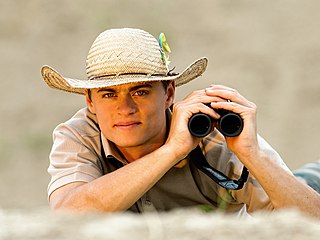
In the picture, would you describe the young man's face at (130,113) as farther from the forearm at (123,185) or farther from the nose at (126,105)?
the forearm at (123,185)

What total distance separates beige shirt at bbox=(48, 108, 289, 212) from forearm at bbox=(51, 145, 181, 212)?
0.58 ft

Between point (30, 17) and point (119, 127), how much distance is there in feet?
26.9

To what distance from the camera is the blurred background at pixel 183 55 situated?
11.8m

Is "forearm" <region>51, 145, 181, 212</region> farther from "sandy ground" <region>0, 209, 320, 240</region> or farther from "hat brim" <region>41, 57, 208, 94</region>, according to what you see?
"sandy ground" <region>0, 209, 320, 240</region>

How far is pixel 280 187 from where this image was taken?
4.99 meters

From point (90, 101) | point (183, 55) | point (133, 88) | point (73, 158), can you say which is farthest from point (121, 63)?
point (183, 55)

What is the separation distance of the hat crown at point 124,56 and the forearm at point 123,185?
1.51 ft

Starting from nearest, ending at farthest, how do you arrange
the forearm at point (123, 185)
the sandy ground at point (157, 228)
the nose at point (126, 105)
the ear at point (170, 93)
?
the sandy ground at point (157, 228) → the forearm at point (123, 185) → the nose at point (126, 105) → the ear at point (170, 93)

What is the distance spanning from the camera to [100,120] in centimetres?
514

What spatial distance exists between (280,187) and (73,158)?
0.97 metres

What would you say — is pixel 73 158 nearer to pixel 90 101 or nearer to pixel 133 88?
pixel 90 101

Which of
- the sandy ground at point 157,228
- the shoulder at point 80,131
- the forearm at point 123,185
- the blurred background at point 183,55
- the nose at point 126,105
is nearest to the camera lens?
the sandy ground at point 157,228

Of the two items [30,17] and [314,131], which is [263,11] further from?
[30,17]

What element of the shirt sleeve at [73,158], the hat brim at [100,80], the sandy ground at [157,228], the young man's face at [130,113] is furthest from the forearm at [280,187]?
the sandy ground at [157,228]
